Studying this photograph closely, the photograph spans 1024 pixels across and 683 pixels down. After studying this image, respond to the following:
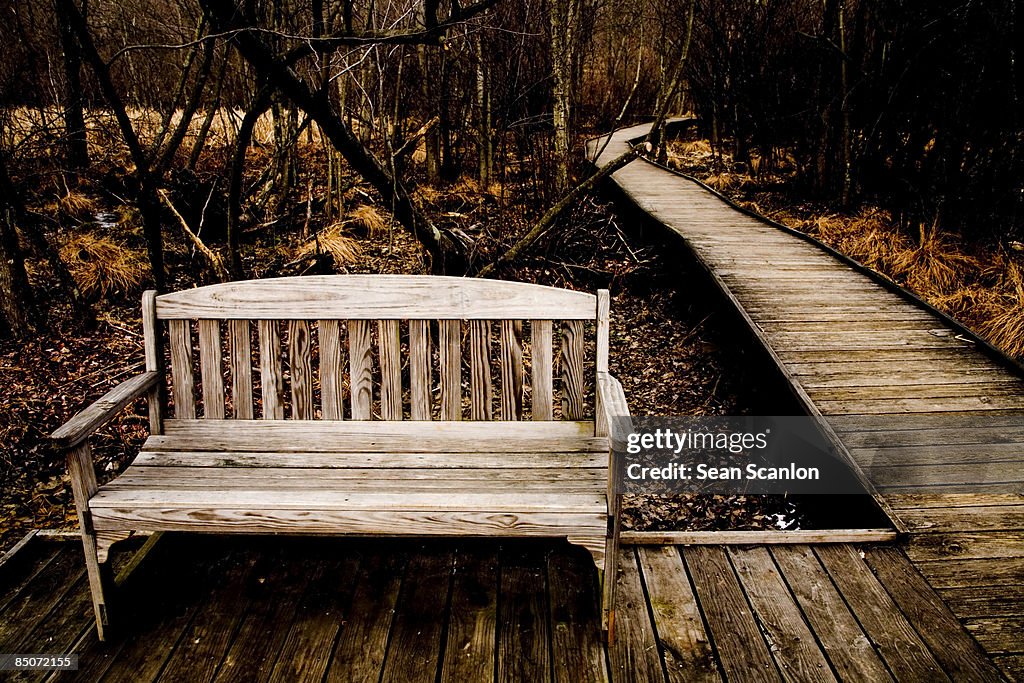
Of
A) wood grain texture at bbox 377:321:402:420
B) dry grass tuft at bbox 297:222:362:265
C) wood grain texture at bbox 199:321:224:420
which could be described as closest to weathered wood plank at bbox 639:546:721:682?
wood grain texture at bbox 377:321:402:420

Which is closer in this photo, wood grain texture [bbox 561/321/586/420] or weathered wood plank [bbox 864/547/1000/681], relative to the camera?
weathered wood plank [bbox 864/547/1000/681]

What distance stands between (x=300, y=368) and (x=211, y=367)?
1.26ft

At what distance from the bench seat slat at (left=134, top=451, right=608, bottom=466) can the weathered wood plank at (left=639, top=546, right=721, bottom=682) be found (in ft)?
1.80

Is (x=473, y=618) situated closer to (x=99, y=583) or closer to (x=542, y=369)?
(x=542, y=369)

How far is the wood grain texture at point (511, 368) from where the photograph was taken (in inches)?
112

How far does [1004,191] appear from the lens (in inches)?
260

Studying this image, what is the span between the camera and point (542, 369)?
283cm

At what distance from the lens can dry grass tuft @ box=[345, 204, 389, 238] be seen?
7.84m

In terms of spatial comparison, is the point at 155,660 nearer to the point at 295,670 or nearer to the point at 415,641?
the point at 295,670

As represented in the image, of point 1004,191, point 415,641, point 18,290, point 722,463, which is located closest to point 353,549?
point 415,641

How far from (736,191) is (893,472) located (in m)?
7.94

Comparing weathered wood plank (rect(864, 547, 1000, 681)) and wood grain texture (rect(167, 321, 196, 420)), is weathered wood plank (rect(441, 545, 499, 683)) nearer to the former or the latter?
wood grain texture (rect(167, 321, 196, 420))

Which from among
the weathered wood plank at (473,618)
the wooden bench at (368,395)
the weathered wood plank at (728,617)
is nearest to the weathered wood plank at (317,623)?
the wooden bench at (368,395)

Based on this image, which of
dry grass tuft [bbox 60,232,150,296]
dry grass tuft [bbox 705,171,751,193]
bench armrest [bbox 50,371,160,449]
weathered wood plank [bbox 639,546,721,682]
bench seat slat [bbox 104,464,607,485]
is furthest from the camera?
dry grass tuft [bbox 705,171,751,193]
